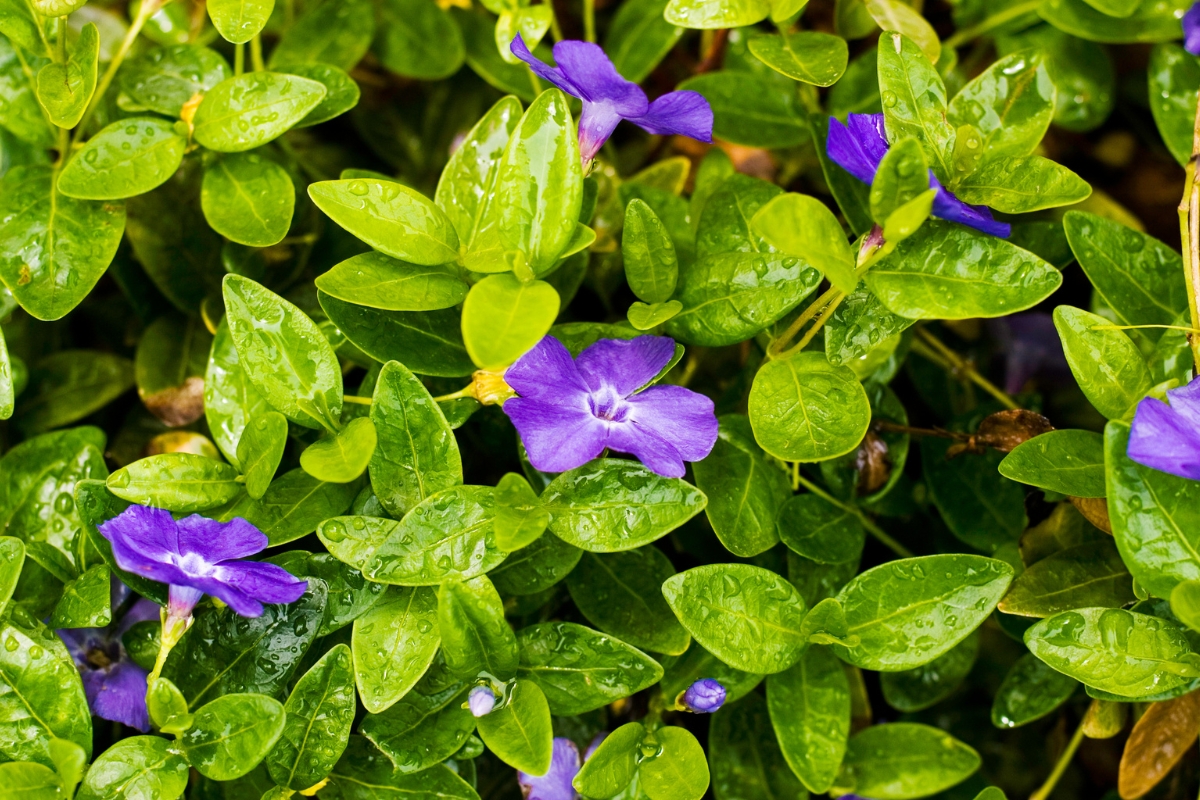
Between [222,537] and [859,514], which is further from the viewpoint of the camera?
[859,514]

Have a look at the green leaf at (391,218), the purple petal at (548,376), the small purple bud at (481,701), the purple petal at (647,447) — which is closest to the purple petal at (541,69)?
the green leaf at (391,218)

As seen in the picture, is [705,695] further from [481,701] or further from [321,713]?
[321,713]

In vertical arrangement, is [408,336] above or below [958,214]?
below

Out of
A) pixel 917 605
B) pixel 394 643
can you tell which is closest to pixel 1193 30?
pixel 917 605

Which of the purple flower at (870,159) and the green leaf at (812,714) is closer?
the purple flower at (870,159)

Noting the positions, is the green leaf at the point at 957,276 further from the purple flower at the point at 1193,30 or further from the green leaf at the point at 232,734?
the green leaf at the point at 232,734

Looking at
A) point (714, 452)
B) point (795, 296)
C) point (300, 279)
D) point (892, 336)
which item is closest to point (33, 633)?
point (300, 279)

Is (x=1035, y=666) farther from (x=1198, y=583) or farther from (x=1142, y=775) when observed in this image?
(x=1198, y=583)
